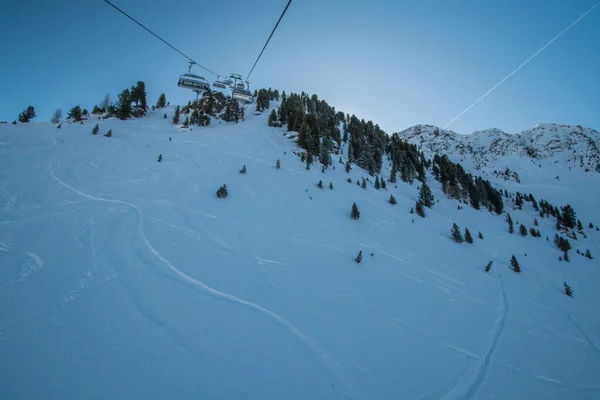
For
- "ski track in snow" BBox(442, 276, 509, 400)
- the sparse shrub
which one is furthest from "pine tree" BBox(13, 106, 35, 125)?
"ski track in snow" BBox(442, 276, 509, 400)

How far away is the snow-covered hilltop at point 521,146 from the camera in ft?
281

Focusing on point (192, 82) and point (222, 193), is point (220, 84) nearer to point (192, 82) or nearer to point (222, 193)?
point (192, 82)

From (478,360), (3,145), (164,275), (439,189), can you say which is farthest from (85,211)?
(439,189)

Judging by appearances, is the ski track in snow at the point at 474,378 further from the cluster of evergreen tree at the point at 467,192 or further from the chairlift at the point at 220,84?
the cluster of evergreen tree at the point at 467,192

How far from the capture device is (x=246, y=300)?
7.27m

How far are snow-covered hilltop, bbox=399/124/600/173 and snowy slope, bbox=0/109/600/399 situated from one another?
88.8 meters

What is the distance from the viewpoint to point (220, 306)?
6742mm

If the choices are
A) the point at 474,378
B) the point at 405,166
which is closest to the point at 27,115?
the point at 474,378

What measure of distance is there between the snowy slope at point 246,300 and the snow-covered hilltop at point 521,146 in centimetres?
8877

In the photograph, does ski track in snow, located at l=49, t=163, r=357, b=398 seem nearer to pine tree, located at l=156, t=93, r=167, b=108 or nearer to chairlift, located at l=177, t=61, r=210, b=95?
chairlift, located at l=177, t=61, r=210, b=95

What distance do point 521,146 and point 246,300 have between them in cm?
13623

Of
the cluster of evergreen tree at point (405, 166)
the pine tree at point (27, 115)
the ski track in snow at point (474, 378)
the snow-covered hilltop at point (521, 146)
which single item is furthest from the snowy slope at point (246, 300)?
the snow-covered hilltop at point (521, 146)

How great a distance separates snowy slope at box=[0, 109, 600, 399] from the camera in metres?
4.83

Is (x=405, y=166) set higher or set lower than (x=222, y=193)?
higher
